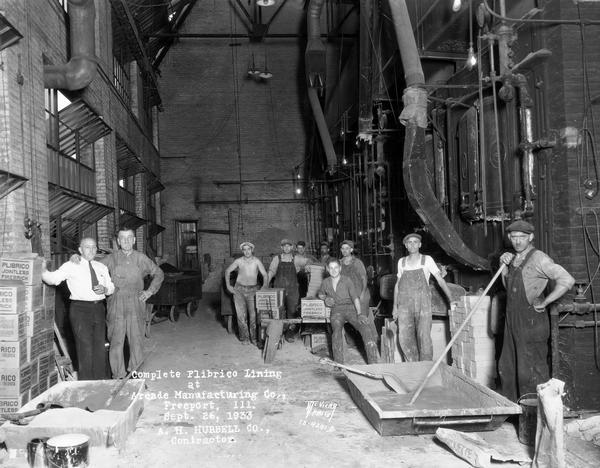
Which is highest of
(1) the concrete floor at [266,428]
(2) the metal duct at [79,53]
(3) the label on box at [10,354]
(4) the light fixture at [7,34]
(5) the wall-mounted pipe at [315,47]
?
(5) the wall-mounted pipe at [315,47]

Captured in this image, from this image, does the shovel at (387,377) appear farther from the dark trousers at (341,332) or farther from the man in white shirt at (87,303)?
the man in white shirt at (87,303)

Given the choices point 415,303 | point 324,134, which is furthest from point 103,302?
point 324,134

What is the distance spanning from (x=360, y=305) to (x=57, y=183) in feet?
17.5

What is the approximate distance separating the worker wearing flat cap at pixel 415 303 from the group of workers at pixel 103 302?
10.9 feet

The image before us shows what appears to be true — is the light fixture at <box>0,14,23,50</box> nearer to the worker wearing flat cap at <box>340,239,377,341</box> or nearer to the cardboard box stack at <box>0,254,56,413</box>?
the cardboard box stack at <box>0,254,56,413</box>

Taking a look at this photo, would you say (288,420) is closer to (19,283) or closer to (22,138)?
(19,283)

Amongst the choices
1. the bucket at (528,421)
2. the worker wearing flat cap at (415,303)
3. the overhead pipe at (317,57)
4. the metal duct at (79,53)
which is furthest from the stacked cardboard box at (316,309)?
the overhead pipe at (317,57)

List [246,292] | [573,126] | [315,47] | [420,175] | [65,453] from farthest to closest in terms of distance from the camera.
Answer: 1. [315,47]
2. [246,292]
3. [420,175]
4. [573,126]
5. [65,453]

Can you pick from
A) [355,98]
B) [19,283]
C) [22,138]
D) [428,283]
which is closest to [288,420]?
[428,283]

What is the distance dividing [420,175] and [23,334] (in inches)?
208

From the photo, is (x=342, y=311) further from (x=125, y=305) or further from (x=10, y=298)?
(x=10, y=298)

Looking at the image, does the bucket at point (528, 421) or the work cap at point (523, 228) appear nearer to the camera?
the bucket at point (528, 421)

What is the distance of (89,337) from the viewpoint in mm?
6508

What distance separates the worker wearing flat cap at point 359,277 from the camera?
810 centimetres
